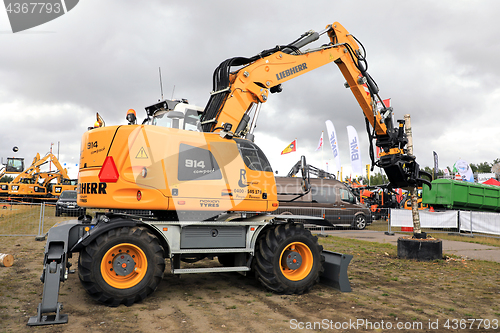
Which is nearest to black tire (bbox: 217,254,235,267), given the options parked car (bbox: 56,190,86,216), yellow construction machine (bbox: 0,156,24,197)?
parked car (bbox: 56,190,86,216)

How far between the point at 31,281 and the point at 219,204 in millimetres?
3988

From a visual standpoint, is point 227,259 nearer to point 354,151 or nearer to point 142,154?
point 142,154

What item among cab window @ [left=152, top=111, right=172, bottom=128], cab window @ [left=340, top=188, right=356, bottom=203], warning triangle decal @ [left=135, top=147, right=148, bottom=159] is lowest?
cab window @ [left=340, top=188, right=356, bottom=203]

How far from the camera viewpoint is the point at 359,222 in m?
19.6

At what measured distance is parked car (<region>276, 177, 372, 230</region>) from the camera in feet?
58.7

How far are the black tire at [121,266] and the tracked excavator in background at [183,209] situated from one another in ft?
0.05

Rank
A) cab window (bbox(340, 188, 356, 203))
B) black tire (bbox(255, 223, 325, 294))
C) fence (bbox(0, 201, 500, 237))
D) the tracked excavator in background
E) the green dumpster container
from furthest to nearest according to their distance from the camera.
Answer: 1. the green dumpster container
2. cab window (bbox(340, 188, 356, 203))
3. fence (bbox(0, 201, 500, 237))
4. black tire (bbox(255, 223, 325, 294))
5. the tracked excavator in background

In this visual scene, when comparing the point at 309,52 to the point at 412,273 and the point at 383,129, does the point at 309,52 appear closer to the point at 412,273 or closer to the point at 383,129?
the point at 383,129

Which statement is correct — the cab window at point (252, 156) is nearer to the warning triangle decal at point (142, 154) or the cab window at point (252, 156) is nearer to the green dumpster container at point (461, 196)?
the warning triangle decal at point (142, 154)

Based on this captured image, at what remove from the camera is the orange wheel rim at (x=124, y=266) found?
5.46 m

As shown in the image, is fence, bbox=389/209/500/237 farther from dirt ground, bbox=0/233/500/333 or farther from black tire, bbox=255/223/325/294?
black tire, bbox=255/223/325/294

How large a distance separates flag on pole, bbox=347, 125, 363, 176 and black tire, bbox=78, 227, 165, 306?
91.0 feet

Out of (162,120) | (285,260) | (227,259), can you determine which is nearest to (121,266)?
(227,259)

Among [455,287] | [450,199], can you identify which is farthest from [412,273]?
[450,199]
